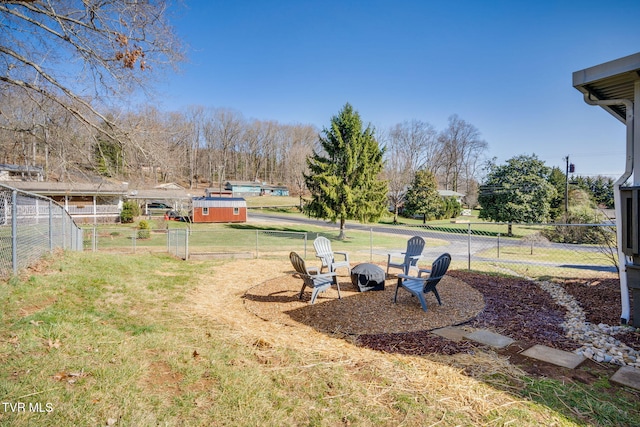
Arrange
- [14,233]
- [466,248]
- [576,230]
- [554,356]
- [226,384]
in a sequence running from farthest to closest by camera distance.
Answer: [576,230]
[466,248]
[14,233]
[554,356]
[226,384]

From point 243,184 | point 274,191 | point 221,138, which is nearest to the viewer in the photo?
point 243,184

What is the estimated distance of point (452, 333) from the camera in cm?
447

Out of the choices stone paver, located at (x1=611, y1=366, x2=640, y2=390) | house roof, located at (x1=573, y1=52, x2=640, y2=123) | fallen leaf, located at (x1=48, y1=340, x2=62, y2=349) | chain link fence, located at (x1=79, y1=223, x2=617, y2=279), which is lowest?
chain link fence, located at (x1=79, y1=223, x2=617, y2=279)

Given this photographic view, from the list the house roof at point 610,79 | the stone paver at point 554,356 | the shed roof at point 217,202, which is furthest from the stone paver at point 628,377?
the shed roof at point 217,202

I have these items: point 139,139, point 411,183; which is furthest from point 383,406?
point 411,183

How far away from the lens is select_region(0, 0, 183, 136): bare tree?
5770mm

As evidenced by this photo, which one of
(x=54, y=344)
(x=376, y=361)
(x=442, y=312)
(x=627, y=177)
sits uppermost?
(x=627, y=177)

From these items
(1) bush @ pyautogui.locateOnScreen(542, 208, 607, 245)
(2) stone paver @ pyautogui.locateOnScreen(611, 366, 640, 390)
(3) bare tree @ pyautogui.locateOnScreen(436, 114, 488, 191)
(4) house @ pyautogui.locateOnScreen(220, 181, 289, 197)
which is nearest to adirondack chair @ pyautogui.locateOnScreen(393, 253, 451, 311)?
(2) stone paver @ pyautogui.locateOnScreen(611, 366, 640, 390)

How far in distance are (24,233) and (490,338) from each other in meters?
8.18

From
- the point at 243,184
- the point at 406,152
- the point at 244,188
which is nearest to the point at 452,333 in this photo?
the point at 406,152

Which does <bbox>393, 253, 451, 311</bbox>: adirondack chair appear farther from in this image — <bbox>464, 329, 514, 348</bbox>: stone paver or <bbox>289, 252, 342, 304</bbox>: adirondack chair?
<bbox>289, 252, 342, 304</bbox>: adirondack chair

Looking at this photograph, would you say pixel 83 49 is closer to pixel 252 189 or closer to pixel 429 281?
pixel 429 281

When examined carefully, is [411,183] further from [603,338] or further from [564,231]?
[603,338]

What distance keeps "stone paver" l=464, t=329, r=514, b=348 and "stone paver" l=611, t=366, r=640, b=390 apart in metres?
1.04
